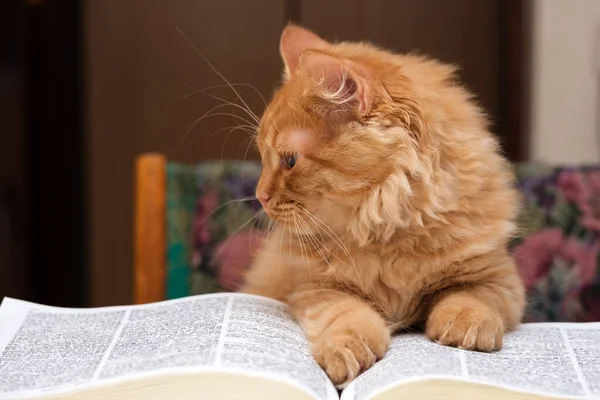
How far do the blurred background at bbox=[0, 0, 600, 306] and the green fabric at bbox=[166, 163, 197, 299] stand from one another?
2.02ft

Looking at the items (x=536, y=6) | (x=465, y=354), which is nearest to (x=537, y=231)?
(x=465, y=354)

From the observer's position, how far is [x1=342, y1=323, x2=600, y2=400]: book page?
857 mm

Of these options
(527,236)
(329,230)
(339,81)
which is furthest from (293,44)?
(527,236)

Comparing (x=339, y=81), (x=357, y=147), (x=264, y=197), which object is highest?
(x=339, y=81)

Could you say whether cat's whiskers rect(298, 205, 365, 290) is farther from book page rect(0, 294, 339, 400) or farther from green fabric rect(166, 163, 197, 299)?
green fabric rect(166, 163, 197, 299)

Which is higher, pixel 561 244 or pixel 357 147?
pixel 357 147

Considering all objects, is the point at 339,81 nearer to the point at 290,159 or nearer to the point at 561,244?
the point at 290,159

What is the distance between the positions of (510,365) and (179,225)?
103 centimetres

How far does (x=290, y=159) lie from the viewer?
116cm

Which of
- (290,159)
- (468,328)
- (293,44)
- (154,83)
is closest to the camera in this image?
(468,328)

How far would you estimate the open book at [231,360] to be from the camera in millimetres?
840

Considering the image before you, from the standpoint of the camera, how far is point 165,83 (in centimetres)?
254

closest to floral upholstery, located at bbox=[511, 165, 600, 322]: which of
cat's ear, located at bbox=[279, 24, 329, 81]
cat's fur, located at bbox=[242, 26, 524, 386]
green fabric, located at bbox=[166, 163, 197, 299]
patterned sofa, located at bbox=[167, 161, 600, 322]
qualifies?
patterned sofa, located at bbox=[167, 161, 600, 322]

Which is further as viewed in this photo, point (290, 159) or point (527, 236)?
point (527, 236)
